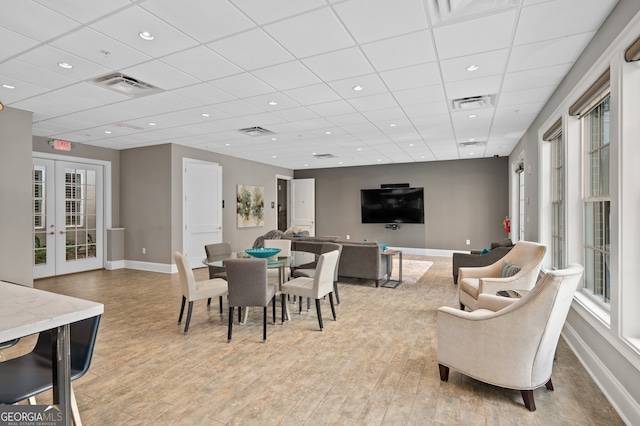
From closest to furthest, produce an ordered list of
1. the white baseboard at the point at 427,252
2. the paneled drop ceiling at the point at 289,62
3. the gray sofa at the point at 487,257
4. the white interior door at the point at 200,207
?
1. the paneled drop ceiling at the point at 289,62
2. the gray sofa at the point at 487,257
3. the white interior door at the point at 200,207
4. the white baseboard at the point at 427,252

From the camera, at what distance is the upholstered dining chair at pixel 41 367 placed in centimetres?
141

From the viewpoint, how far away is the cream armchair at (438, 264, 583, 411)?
2070 mm

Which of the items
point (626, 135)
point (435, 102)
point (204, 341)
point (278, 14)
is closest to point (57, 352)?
point (204, 341)

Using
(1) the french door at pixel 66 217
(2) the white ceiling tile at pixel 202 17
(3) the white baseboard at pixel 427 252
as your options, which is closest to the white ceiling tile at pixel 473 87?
(2) the white ceiling tile at pixel 202 17

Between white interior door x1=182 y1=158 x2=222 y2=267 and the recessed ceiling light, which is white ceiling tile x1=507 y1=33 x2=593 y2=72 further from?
white interior door x1=182 y1=158 x2=222 y2=267

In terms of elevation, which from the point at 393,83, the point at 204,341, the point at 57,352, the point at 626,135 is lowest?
the point at 204,341

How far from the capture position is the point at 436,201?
9.63m

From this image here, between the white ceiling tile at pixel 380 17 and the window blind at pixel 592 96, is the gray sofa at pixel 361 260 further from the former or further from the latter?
the white ceiling tile at pixel 380 17

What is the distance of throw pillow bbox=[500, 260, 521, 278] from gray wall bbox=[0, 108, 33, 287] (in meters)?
6.12

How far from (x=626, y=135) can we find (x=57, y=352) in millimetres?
3208

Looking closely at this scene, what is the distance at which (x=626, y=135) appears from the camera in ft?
6.91

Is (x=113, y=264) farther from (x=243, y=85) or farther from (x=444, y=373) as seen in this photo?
(x=444, y=373)

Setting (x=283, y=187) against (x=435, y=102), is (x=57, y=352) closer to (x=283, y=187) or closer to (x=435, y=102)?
(x=435, y=102)

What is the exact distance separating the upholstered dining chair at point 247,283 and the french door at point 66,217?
5272mm
